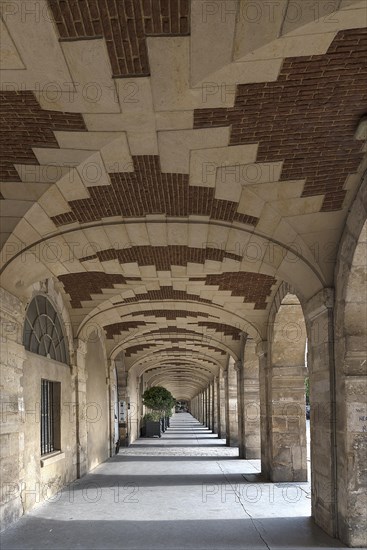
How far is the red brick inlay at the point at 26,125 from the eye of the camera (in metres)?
4.73

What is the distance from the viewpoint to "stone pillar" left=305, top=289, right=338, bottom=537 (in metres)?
6.76

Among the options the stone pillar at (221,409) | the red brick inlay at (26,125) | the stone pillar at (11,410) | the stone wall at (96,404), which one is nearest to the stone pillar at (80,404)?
the stone wall at (96,404)

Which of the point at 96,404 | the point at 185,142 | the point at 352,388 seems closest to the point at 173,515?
the point at 352,388

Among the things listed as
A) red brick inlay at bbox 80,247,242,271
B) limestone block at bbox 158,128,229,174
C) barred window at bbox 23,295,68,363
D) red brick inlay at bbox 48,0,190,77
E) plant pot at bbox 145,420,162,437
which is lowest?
plant pot at bbox 145,420,162,437

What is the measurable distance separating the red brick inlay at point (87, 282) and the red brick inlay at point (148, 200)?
119 inches

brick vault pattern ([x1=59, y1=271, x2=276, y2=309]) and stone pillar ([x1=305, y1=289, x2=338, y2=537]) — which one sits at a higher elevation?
brick vault pattern ([x1=59, y1=271, x2=276, y2=309])

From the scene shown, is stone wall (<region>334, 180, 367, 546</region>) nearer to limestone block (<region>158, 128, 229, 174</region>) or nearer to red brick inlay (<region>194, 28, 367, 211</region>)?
red brick inlay (<region>194, 28, 367, 211</region>)

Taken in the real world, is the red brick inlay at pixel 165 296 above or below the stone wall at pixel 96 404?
above

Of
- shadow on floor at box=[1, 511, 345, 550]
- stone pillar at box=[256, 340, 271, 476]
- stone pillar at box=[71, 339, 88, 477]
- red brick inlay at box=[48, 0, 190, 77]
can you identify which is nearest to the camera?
red brick inlay at box=[48, 0, 190, 77]

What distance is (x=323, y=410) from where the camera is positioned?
279 inches

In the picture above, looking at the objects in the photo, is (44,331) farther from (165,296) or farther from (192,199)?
(192,199)

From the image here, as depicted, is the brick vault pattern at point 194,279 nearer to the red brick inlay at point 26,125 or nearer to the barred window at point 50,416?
the barred window at point 50,416

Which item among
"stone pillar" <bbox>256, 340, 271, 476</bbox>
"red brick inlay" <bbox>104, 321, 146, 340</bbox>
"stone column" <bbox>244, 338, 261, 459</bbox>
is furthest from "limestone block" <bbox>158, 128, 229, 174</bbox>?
"stone column" <bbox>244, 338, 261, 459</bbox>

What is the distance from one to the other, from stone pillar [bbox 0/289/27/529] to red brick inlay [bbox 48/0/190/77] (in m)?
3.89
